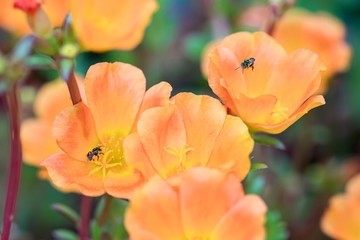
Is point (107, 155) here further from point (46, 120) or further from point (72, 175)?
point (46, 120)

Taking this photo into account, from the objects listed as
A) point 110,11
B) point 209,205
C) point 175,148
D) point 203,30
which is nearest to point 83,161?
point 175,148

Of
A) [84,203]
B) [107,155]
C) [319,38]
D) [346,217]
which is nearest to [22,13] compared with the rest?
[84,203]

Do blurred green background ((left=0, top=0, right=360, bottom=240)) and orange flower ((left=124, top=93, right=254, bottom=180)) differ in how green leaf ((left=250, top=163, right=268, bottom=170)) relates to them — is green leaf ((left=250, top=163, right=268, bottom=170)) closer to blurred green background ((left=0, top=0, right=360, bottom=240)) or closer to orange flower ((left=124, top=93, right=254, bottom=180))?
orange flower ((left=124, top=93, right=254, bottom=180))

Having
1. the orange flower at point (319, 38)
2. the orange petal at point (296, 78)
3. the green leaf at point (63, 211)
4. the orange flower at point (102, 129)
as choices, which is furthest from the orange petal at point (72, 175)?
the orange flower at point (319, 38)

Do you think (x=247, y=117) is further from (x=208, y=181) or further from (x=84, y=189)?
(x=84, y=189)

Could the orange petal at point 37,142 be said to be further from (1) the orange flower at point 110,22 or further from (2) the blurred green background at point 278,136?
(1) the orange flower at point 110,22

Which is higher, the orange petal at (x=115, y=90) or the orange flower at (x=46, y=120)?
the orange petal at (x=115, y=90)
